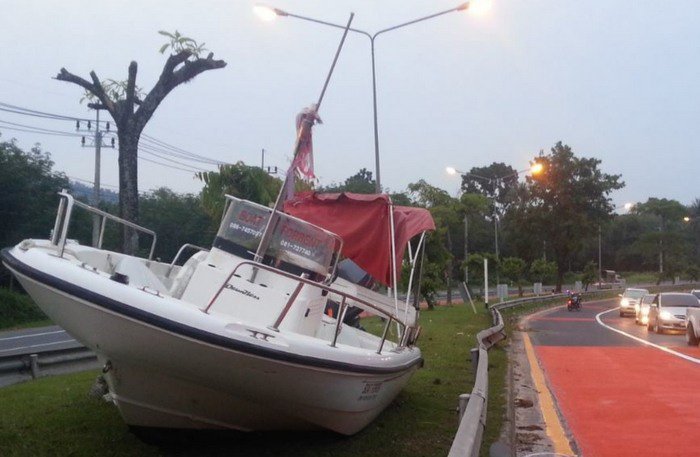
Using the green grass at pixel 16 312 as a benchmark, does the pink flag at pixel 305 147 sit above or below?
above

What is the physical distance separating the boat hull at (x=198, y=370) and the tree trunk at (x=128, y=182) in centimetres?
358

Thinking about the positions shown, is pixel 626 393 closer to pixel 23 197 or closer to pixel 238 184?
pixel 238 184

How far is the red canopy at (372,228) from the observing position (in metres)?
9.77

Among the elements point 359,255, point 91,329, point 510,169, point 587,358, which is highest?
point 510,169

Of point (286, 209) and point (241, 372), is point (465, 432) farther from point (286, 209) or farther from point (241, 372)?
point (286, 209)

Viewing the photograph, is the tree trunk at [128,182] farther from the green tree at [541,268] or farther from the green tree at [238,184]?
the green tree at [541,268]

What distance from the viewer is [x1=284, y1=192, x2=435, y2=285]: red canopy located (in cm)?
977

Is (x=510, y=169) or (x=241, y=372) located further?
(x=510, y=169)

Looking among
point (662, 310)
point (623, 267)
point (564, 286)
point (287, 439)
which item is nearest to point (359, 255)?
point (287, 439)

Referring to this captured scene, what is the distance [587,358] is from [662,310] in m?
10.0

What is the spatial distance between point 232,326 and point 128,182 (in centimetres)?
576

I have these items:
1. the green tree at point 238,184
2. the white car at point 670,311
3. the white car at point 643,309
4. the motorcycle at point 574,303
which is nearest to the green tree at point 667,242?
the motorcycle at point 574,303

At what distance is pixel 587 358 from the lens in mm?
17578

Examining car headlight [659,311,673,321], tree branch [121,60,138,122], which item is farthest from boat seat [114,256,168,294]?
car headlight [659,311,673,321]
